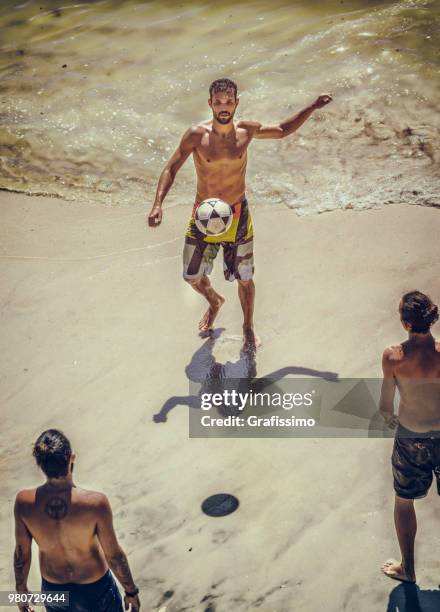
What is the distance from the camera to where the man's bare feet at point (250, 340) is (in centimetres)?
670

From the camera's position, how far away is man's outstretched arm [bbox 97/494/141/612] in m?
3.78

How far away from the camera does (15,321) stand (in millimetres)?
7289

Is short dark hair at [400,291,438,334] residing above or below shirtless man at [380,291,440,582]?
above

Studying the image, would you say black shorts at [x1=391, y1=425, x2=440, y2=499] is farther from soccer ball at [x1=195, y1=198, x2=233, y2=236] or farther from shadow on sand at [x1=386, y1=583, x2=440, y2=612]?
soccer ball at [x1=195, y1=198, x2=233, y2=236]

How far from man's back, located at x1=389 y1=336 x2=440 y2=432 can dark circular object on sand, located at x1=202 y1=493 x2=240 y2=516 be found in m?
1.44

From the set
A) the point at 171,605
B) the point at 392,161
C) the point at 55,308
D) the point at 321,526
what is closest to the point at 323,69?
the point at 392,161

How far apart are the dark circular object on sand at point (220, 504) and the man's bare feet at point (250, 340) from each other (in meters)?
1.63

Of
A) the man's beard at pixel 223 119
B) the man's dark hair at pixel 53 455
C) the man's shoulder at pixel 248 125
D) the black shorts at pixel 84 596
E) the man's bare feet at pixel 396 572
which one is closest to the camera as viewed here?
the man's dark hair at pixel 53 455

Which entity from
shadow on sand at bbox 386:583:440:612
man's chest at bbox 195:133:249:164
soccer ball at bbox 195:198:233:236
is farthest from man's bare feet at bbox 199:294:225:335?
shadow on sand at bbox 386:583:440:612

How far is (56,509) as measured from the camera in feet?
12.4

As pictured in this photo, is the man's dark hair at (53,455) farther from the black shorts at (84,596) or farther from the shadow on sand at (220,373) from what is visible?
the shadow on sand at (220,373)

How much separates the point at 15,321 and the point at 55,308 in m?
0.38

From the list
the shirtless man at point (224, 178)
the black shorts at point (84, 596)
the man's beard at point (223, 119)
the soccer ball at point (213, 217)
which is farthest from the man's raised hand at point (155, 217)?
the black shorts at point (84, 596)

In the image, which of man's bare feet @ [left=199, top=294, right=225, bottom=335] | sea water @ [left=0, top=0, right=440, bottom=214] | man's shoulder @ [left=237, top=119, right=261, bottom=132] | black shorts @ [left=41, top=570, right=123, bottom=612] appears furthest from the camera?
→ sea water @ [left=0, top=0, right=440, bottom=214]
